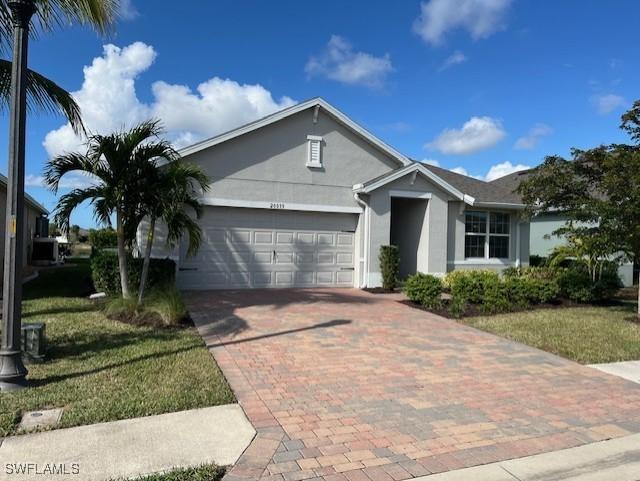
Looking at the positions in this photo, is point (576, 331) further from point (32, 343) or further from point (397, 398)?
point (32, 343)

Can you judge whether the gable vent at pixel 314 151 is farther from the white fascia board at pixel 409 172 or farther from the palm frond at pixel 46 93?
the palm frond at pixel 46 93

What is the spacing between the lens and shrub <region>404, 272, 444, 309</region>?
12.1 m

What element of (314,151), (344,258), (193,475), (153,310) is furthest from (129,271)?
(193,475)

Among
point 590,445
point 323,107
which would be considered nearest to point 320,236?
point 323,107

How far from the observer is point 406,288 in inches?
499

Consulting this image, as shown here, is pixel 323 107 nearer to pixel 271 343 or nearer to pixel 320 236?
pixel 320 236

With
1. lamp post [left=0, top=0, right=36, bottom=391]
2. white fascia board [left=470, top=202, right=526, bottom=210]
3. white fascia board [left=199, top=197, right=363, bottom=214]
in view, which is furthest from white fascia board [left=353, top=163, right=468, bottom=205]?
lamp post [left=0, top=0, right=36, bottom=391]

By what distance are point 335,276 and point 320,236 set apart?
142 cm

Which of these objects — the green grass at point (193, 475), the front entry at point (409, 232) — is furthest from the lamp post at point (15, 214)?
the front entry at point (409, 232)

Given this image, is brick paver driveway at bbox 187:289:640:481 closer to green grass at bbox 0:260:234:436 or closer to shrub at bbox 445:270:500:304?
green grass at bbox 0:260:234:436

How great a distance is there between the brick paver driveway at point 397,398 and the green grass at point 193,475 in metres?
0.13

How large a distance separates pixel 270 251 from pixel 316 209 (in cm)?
198

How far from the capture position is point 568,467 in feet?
13.3

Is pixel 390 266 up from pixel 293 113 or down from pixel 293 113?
down
